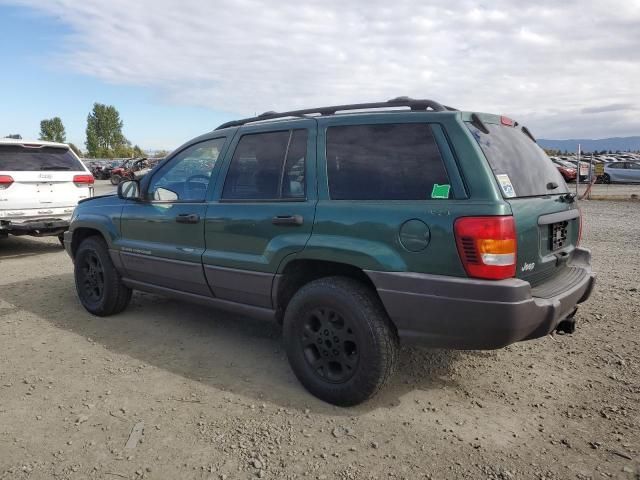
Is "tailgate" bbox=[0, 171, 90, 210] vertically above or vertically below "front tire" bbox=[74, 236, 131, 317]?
above

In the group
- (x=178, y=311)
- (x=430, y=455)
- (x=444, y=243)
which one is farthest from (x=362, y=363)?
(x=178, y=311)

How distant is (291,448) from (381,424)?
570mm

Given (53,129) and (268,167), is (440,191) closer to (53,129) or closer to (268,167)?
(268,167)

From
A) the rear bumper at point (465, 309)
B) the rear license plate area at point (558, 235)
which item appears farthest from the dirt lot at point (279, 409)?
Answer: the rear license plate area at point (558, 235)

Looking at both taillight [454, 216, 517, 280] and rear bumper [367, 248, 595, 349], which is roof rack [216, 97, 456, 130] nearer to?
taillight [454, 216, 517, 280]

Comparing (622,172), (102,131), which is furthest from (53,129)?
(622,172)

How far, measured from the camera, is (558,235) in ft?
10.5

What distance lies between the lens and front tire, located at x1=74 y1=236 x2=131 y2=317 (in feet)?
15.5

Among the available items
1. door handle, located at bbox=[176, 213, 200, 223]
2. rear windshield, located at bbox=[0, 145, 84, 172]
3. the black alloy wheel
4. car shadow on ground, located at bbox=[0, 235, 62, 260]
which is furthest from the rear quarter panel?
car shadow on ground, located at bbox=[0, 235, 62, 260]

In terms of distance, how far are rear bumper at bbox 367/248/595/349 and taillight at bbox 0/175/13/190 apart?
6.86 metres

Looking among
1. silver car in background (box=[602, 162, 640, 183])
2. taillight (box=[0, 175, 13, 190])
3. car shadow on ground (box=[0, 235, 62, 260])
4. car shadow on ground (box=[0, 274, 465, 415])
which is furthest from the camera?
silver car in background (box=[602, 162, 640, 183])

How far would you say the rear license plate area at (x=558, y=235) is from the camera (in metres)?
3.08

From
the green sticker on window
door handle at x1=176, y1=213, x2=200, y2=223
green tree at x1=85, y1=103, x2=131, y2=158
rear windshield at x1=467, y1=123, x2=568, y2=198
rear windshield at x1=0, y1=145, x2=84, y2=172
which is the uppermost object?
green tree at x1=85, y1=103, x2=131, y2=158

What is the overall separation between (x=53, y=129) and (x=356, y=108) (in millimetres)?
115524
